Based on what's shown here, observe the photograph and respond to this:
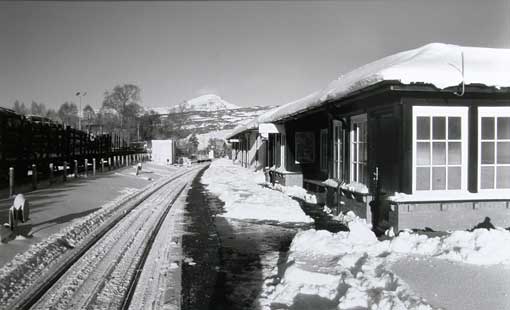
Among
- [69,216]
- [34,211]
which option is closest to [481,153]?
[69,216]

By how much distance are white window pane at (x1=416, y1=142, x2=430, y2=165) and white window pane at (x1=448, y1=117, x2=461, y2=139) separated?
490 millimetres

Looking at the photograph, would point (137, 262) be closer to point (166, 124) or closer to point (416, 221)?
point (416, 221)

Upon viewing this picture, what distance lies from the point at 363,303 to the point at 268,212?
6.68m

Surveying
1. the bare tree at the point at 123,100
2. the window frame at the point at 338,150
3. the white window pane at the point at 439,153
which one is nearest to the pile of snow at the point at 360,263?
the white window pane at the point at 439,153

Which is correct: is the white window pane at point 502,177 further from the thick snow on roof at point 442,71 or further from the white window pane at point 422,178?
the thick snow on roof at point 442,71

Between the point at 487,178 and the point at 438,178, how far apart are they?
0.91m

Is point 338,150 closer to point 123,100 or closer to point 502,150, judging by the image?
point 502,150

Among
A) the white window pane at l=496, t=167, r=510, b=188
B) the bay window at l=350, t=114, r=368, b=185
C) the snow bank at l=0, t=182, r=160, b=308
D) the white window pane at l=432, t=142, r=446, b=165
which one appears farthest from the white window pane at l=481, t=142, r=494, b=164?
the snow bank at l=0, t=182, r=160, b=308

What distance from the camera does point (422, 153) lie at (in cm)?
819

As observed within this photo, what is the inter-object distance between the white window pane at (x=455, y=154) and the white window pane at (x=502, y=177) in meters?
0.74

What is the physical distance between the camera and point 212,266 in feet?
20.7

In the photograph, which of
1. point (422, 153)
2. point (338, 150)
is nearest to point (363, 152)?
point (338, 150)

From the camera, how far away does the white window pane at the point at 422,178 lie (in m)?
8.20

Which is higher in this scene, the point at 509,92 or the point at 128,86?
the point at 128,86
